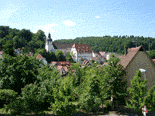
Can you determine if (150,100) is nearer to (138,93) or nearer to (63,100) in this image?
(138,93)

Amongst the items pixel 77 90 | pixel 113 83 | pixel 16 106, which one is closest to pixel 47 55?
pixel 77 90

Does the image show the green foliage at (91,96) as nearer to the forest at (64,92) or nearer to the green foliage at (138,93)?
the forest at (64,92)

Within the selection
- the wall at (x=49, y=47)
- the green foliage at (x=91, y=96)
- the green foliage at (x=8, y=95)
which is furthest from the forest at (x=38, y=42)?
the green foliage at (x=91, y=96)

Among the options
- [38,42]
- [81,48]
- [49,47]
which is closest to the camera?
[38,42]

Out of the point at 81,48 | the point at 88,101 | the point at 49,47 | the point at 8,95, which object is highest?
the point at 49,47

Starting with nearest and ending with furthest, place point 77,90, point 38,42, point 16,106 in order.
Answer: point 16,106 → point 77,90 → point 38,42

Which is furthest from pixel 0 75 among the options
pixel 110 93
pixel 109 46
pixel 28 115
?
pixel 109 46

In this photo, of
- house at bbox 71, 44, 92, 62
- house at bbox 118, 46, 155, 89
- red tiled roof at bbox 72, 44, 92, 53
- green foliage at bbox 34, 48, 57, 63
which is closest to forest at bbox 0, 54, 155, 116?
house at bbox 118, 46, 155, 89

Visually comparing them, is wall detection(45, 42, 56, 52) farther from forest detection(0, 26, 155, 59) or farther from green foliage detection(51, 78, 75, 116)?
green foliage detection(51, 78, 75, 116)

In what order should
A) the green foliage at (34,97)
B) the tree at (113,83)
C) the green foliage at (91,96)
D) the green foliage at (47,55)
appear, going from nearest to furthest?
the green foliage at (34,97) < the green foliage at (91,96) < the tree at (113,83) < the green foliage at (47,55)

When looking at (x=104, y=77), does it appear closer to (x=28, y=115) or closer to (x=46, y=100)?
(x=46, y=100)

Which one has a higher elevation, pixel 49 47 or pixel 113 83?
pixel 49 47

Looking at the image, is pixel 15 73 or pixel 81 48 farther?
pixel 81 48

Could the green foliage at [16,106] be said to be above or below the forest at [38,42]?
below
